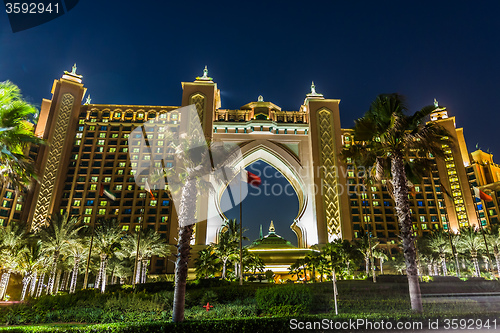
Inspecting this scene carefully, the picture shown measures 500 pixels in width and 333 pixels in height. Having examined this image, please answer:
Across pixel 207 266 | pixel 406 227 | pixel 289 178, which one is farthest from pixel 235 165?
pixel 406 227

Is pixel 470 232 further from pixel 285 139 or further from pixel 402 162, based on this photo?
pixel 402 162

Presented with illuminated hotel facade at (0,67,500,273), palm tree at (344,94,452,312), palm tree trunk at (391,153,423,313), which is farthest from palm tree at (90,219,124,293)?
palm tree trunk at (391,153,423,313)

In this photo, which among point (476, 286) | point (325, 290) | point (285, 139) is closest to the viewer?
point (325, 290)

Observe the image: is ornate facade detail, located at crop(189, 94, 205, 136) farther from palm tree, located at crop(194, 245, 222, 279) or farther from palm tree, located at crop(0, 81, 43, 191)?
palm tree, located at crop(0, 81, 43, 191)

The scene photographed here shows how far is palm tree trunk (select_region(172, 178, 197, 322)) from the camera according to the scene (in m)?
12.2

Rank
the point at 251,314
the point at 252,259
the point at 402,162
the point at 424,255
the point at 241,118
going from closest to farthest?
the point at 402,162 < the point at 251,314 < the point at 252,259 < the point at 424,255 < the point at 241,118

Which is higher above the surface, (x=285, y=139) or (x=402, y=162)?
(x=285, y=139)

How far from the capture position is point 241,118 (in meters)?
72.5

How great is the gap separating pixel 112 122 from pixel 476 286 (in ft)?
256

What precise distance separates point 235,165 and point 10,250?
37.8 m

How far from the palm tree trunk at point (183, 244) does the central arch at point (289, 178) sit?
42.3 m

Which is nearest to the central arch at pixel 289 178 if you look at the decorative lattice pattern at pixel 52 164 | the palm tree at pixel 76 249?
the palm tree at pixel 76 249

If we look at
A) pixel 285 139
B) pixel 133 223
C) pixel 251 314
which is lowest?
pixel 251 314

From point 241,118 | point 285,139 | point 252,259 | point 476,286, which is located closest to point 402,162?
point 476,286
